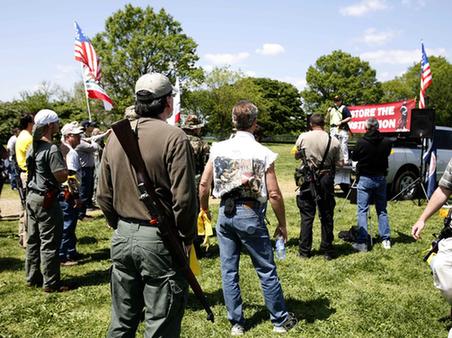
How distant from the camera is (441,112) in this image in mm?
47688

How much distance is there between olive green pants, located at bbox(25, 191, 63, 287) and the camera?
467 cm

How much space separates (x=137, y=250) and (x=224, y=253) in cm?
153

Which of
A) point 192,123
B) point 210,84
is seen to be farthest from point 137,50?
point 192,123

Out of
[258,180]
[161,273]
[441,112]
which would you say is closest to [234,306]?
[258,180]

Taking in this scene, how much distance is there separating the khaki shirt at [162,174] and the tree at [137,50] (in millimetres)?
38235

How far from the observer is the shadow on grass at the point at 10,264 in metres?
5.85

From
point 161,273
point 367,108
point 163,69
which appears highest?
point 163,69

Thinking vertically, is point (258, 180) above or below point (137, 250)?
above

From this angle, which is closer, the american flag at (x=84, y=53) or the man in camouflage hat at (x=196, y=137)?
the man in camouflage hat at (x=196, y=137)

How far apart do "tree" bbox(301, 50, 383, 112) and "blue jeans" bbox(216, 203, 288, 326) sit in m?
58.4

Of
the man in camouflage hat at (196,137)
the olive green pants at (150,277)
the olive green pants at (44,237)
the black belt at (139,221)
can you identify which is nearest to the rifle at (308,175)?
Result: the man in camouflage hat at (196,137)

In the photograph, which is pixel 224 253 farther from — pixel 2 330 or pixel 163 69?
pixel 163 69

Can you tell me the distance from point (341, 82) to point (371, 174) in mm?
57717

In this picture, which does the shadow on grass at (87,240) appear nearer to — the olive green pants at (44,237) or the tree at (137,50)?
the olive green pants at (44,237)
